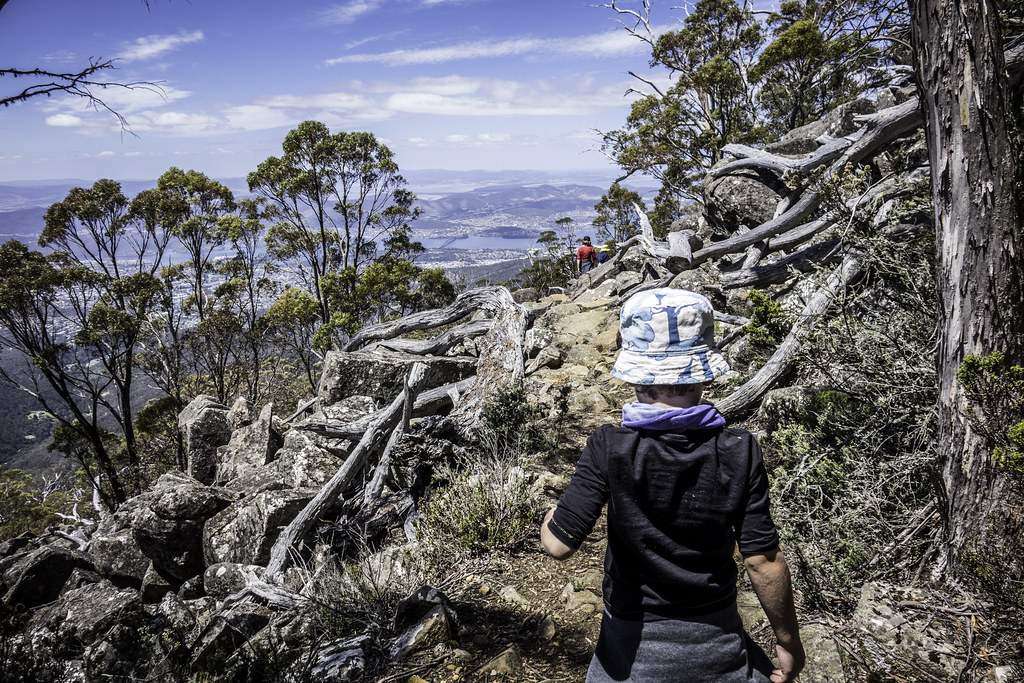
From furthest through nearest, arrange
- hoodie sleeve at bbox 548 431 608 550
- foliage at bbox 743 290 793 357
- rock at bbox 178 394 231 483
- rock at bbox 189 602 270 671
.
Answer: rock at bbox 178 394 231 483 → foliage at bbox 743 290 793 357 → rock at bbox 189 602 270 671 → hoodie sleeve at bbox 548 431 608 550

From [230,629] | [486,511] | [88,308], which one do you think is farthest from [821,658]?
[88,308]

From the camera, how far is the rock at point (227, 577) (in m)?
6.10

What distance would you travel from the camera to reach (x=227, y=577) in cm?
632

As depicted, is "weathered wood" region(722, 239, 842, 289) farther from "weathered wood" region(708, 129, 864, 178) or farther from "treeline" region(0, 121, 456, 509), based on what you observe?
"treeline" region(0, 121, 456, 509)

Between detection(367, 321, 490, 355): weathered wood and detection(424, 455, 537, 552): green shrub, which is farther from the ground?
detection(367, 321, 490, 355): weathered wood

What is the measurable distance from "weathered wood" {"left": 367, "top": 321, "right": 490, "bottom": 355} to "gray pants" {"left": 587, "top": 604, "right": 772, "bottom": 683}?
7.22 metres

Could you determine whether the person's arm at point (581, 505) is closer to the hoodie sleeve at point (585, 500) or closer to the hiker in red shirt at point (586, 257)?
the hoodie sleeve at point (585, 500)

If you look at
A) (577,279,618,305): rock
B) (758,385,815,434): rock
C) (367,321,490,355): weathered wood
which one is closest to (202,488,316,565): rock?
(367,321,490,355): weathered wood

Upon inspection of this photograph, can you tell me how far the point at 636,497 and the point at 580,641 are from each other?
2.30 m

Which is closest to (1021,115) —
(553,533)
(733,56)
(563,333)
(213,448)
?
(553,533)

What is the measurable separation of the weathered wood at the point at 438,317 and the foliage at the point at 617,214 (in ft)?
58.7

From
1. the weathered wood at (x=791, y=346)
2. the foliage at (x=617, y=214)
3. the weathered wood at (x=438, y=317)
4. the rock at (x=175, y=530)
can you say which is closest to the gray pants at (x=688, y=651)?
the weathered wood at (x=791, y=346)

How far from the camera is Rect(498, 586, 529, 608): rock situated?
3930 mm

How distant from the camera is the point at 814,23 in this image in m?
19.1
